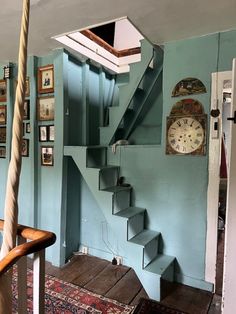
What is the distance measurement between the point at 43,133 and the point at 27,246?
234cm

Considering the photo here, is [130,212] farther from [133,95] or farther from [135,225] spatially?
[133,95]

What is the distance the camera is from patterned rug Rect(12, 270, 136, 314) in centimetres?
189

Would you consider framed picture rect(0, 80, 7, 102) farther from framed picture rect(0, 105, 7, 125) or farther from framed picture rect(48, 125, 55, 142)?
framed picture rect(48, 125, 55, 142)

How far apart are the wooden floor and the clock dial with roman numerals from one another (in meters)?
1.31

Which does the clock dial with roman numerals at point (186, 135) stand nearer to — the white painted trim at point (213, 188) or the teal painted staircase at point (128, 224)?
the white painted trim at point (213, 188)

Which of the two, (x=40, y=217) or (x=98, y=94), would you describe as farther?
(x=98, y=94)

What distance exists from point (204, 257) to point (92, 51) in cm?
251

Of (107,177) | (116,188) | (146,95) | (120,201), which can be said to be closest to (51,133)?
(107,177)

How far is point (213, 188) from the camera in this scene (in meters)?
2.14

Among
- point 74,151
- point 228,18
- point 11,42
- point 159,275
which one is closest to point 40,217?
point 74,151

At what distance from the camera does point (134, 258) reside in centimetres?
219

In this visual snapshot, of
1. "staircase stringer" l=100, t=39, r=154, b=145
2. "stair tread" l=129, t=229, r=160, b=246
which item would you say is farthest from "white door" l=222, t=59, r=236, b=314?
"staircase stringer" l=100, t=39, r=154, b=145

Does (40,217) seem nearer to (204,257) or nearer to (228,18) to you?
(204,257)

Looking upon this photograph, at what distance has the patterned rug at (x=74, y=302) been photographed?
1894 mm
